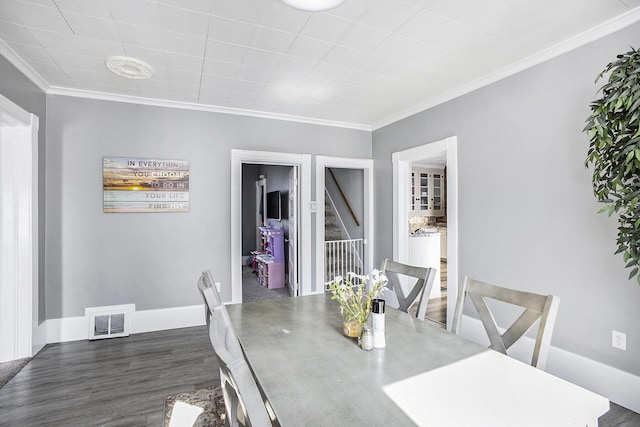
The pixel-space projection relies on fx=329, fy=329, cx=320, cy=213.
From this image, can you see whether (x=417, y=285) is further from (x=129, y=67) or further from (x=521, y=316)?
(x=129, y=67)

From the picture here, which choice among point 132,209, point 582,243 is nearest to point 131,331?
point 132,209

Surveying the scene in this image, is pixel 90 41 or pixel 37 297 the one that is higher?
pixel 90 41

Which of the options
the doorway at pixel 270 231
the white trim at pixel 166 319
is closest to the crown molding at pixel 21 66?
the white trim at pixel 166 319

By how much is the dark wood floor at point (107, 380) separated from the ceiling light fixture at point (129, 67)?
2599 millimetres

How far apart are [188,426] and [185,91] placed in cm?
303

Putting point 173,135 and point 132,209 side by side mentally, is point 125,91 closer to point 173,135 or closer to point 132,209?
point 173,135

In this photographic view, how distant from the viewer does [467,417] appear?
937 millimetres

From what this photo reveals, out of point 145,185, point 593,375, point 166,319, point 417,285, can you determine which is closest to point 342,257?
point 166,319

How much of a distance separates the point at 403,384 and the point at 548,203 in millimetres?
2244

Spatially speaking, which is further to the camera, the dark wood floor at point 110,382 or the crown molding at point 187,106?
the crown molding at point 187,106

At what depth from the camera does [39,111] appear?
3219mm

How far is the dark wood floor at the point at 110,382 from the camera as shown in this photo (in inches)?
84.7

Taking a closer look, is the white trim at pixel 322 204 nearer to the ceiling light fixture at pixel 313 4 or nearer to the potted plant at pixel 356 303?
the ceiling light fixture at pixel 313 4

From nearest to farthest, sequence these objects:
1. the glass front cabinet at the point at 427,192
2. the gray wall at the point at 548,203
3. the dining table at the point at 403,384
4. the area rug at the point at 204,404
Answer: the dining table at the point at 403,384 < the area rug at the point at 204,404 < the gray wall at the point at 548,203 < the glass front cabinet at the point at 427,192
